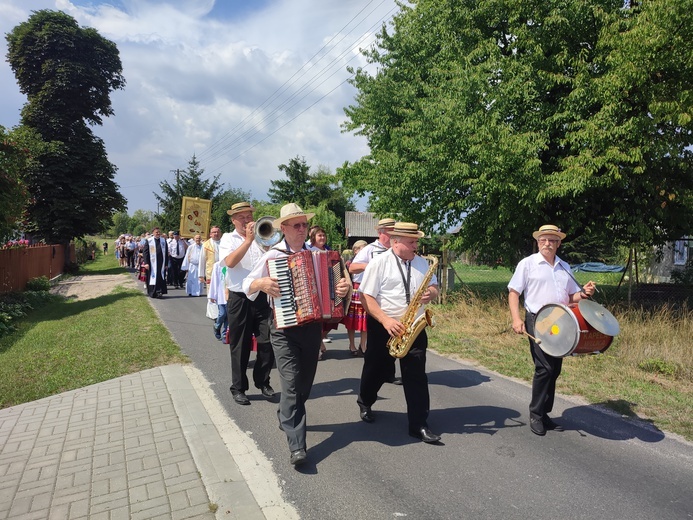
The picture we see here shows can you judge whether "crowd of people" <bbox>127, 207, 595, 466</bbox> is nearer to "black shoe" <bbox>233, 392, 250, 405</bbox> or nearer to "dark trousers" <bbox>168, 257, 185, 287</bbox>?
"black shoe" <bbox>233, 392, 250, 405</bbox>

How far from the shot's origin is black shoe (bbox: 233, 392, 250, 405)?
17.9 ft

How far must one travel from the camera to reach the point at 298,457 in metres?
3.91

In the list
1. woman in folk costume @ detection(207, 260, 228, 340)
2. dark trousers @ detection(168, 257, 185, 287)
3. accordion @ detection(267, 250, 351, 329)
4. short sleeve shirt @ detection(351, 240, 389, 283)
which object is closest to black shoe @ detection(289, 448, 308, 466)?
accordion @ detection(267, 250, 351, 329)

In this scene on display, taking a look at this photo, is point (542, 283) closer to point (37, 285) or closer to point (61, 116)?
point (37, 285)

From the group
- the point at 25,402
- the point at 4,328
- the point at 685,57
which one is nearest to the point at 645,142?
the point at 685,57

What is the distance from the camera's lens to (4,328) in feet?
33.3

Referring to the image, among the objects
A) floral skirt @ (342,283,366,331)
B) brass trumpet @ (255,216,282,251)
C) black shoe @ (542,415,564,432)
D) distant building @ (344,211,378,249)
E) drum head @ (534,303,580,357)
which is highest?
distant building @ (344,211,378,249)

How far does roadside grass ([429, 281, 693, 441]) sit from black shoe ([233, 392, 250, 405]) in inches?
151

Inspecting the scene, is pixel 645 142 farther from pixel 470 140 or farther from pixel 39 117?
pixel 39 117

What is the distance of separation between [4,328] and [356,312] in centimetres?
791

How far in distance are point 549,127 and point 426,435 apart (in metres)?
10.0

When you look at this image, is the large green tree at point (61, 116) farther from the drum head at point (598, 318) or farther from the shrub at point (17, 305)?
the drum head at point (598, 318)

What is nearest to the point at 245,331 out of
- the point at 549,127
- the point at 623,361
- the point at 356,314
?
the point at 356,314

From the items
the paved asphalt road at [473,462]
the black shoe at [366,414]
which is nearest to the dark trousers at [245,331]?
the paved asphalt road at [473,462]
